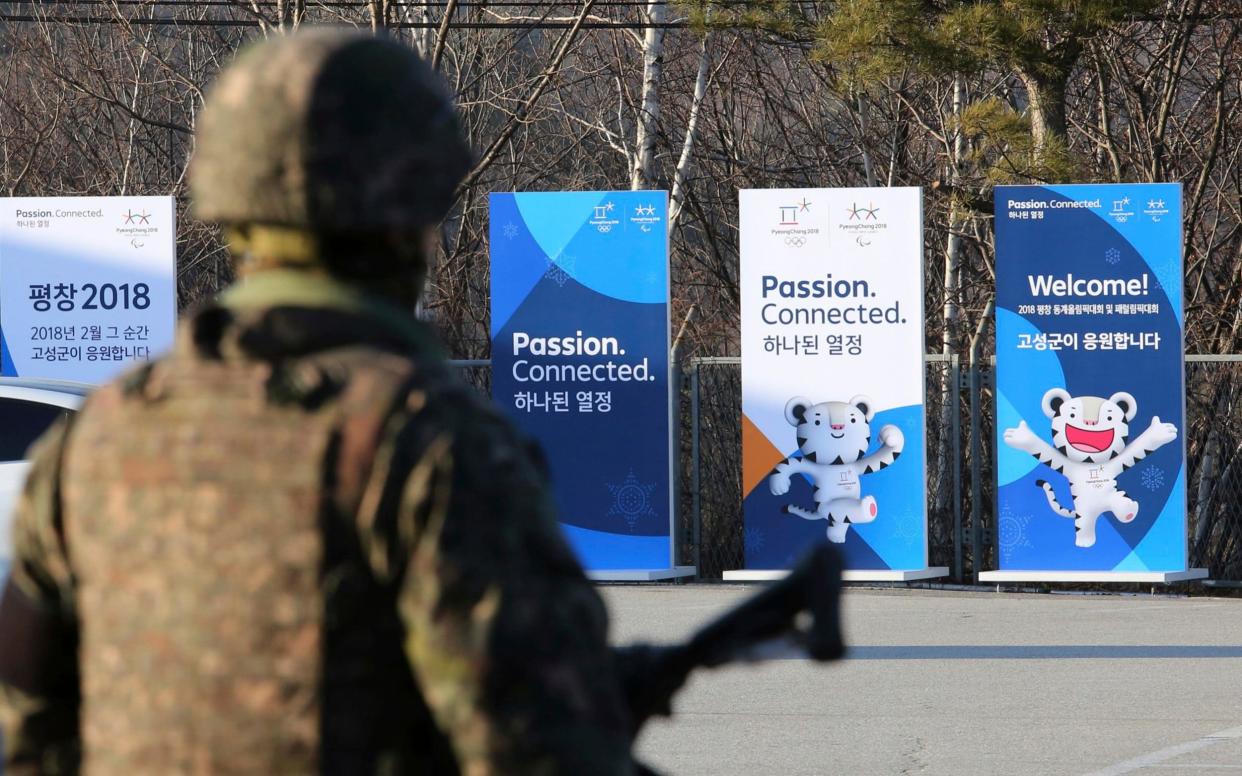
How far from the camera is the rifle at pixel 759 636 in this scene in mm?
1772

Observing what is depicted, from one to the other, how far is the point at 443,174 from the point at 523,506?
36 cm

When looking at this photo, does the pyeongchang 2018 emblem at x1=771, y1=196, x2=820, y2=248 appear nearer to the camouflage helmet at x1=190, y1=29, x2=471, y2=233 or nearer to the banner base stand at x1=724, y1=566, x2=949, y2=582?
the banner base stand at x1=724, y1=566, x2=949, y2=582

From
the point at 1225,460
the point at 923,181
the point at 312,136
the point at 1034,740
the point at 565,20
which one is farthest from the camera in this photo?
the point at 923,181

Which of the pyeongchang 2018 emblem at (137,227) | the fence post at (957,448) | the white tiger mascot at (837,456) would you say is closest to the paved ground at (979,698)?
the white tiger mascot at (837,456)

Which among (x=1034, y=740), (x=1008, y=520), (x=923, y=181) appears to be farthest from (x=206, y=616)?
(x=923, y=181)

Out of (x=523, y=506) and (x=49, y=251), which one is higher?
(x=49, y=251)

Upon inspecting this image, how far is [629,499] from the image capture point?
14008mm

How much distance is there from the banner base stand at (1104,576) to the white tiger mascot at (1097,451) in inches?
9.2

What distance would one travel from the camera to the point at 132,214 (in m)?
14.3

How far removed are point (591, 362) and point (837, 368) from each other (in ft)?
6.08

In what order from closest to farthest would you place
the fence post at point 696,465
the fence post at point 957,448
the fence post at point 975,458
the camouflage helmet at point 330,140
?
the camouflage helmet at point 330,140 < the fence post at point 957,448 < the fence post at point 975,458 < the fence post at point 696,465

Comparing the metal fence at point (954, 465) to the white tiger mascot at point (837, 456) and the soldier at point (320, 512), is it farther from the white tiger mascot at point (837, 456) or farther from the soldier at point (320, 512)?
the soldier at point (320, 512)

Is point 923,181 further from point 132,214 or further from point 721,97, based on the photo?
Answer: point 132,214

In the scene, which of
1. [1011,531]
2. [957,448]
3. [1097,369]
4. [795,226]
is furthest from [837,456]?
[1097,369]
